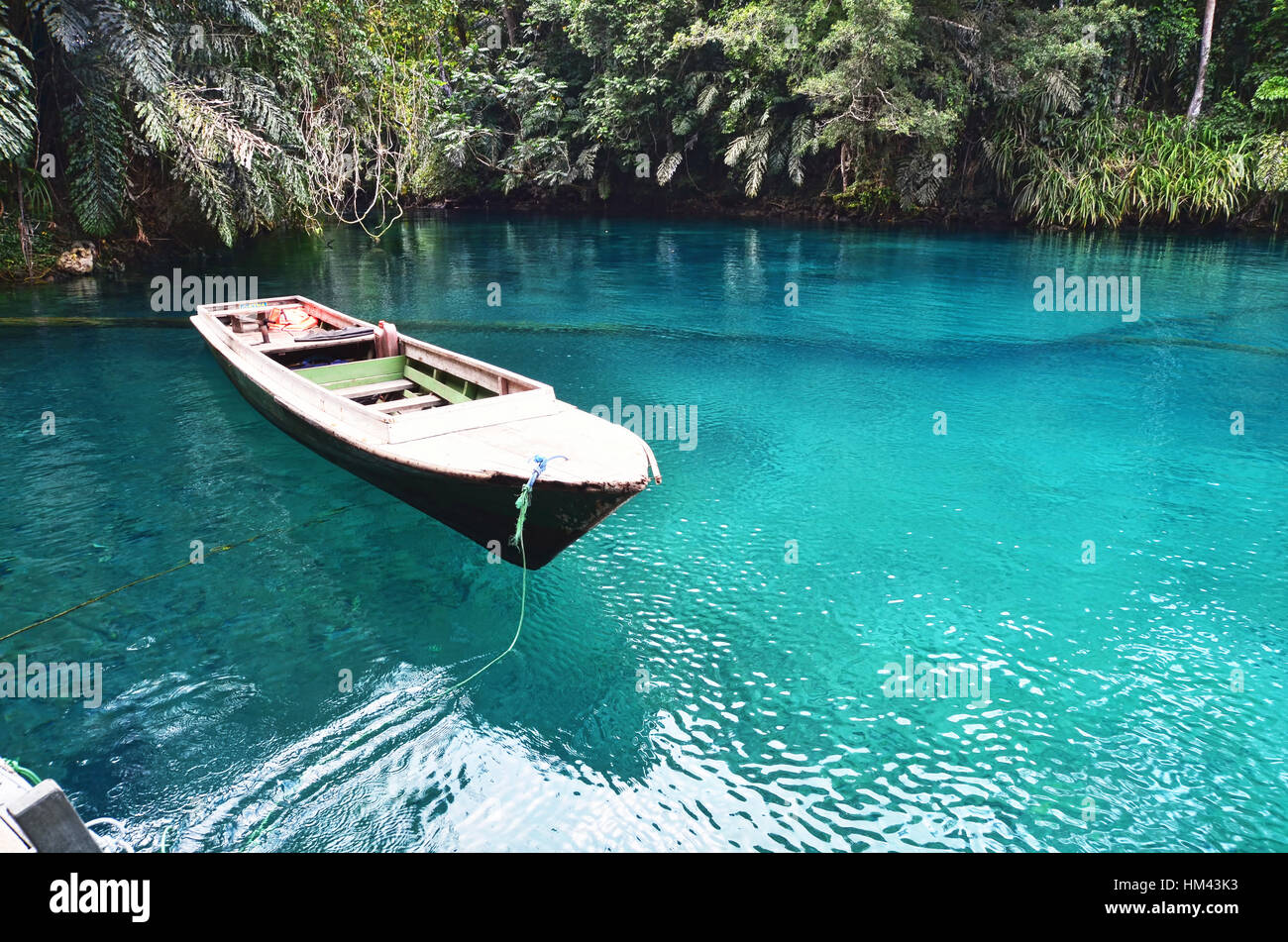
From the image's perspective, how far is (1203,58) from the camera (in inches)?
914

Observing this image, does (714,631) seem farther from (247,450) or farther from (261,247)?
(261,247)

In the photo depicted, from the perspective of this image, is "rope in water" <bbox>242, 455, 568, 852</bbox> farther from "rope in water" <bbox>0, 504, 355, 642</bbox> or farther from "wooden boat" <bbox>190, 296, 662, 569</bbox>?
"rope in water" <bbox>0, 504, 355, 642</bbox>

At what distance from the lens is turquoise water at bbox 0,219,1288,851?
173 inches

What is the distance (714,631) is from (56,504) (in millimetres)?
6050

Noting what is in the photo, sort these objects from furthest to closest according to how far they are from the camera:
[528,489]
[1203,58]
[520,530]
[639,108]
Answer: [639,108], [1203,58], [520,530], [528,489]

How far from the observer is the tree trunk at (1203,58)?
22484mm

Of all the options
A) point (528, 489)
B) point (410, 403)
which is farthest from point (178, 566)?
point (528, 489)

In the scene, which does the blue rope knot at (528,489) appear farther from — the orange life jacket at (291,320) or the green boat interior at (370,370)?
the orange life jacket at (291,320)

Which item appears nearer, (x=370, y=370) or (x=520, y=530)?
(x=520, y=530)

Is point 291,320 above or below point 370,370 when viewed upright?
above

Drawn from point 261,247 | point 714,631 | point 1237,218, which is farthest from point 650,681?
point 1237,218

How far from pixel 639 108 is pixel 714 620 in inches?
1034

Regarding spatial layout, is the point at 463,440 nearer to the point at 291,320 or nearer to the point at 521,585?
the point at 521,585

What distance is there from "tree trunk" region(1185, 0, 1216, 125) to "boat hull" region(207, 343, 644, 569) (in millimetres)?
25380
